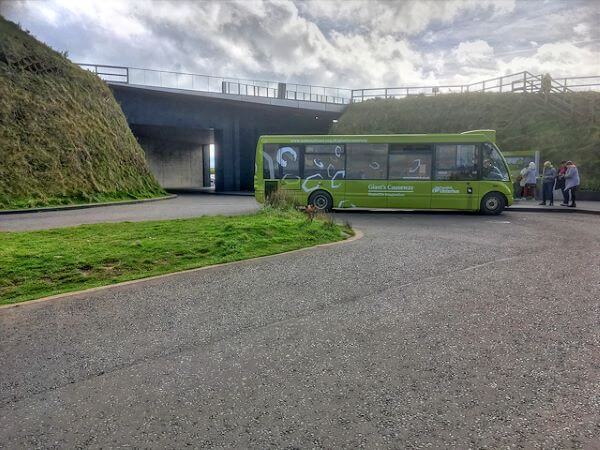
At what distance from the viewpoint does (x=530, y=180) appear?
1964 cm

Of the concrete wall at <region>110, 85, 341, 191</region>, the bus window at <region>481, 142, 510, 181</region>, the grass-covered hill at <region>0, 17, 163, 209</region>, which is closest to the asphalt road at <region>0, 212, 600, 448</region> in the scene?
the bus window at <region>481, 142, 510, 181</region>

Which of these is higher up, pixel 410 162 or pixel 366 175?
pixel 410 162

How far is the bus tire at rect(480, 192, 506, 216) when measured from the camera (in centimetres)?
1460

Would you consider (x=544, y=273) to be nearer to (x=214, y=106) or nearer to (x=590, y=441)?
(x=590, y=441)

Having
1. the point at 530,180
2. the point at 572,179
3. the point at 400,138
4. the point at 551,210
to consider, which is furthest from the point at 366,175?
the point at 530,180

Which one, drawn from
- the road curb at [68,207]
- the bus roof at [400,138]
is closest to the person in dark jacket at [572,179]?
the bus roof at [400,138]

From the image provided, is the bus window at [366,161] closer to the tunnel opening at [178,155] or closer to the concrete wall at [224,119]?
the concrete wall at [224,119]

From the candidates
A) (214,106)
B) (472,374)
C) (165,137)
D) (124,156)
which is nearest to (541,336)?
(472,374)

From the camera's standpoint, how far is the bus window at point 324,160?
15.5m

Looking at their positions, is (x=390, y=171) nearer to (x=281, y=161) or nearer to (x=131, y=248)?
(x=281, y=161)

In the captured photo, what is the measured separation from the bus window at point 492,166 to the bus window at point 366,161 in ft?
11.2

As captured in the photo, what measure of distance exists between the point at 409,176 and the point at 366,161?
1.66 metres

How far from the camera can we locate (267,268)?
669 centimetres

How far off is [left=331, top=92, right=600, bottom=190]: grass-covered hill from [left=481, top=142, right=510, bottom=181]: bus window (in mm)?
9357
